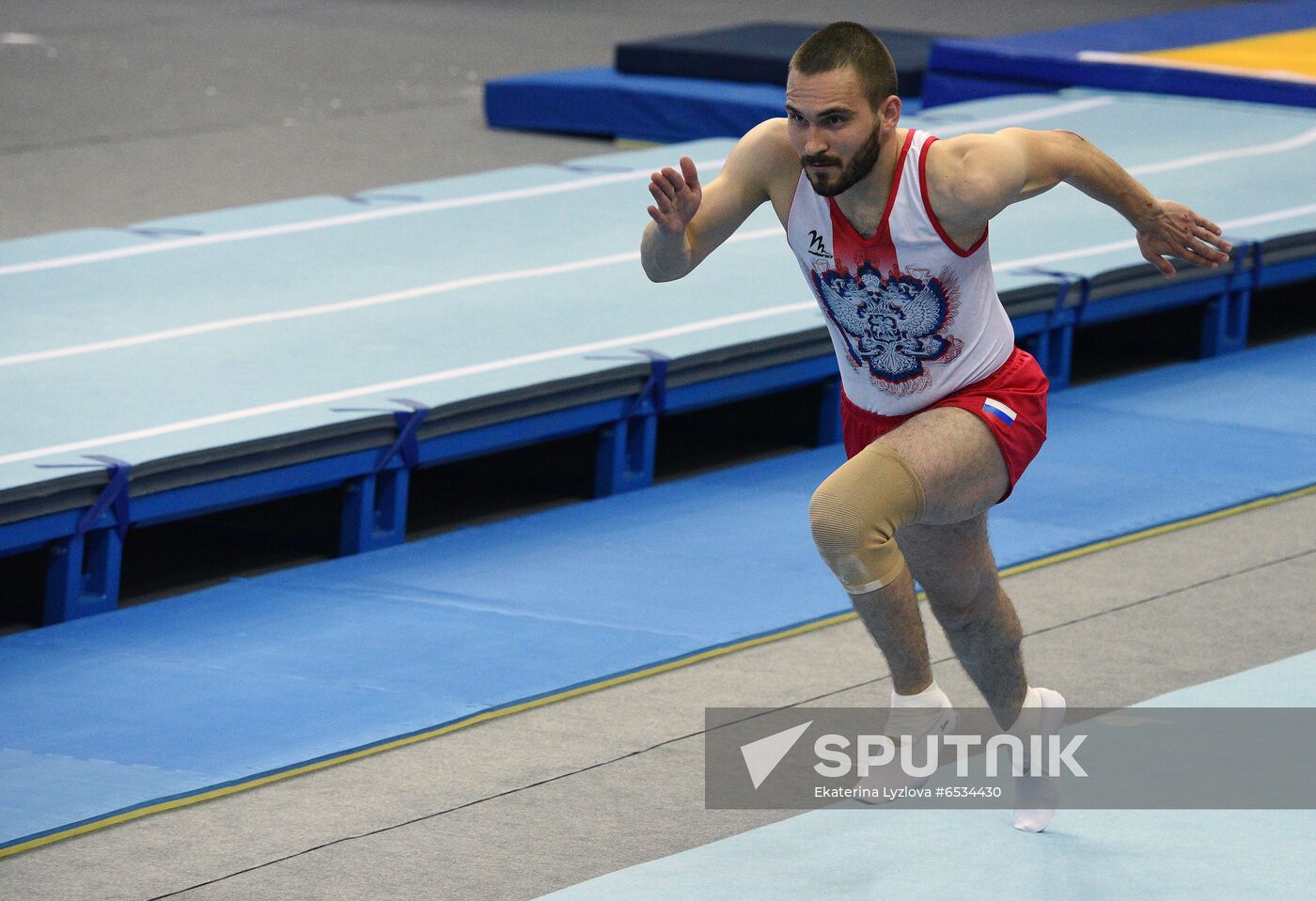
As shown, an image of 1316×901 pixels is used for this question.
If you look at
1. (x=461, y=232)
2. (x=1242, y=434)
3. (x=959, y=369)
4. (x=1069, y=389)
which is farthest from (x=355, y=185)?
(x=959, y=369)

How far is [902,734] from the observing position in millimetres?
3607

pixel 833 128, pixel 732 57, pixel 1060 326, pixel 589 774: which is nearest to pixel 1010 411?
pixel 833 128

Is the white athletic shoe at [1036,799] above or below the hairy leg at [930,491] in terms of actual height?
below

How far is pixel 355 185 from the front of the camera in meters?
10.9

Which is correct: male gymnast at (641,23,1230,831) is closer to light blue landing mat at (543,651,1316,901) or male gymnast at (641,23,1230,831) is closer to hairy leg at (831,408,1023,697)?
hairy leg at (831,408,1023,697)

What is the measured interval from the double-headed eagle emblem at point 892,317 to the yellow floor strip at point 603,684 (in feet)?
4.18

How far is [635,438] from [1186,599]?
1.74 metres

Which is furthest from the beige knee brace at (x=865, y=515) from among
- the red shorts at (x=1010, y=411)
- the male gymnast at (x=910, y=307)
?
the red shorts at (x=1010, y=411)

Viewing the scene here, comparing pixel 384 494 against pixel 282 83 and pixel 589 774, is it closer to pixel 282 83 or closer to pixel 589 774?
pixel 589 774

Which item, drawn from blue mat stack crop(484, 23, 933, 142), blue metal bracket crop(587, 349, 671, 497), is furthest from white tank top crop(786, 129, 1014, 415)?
blue mat stack crop(484, 23, 933, 142)

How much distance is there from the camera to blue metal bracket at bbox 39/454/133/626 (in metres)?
4.94

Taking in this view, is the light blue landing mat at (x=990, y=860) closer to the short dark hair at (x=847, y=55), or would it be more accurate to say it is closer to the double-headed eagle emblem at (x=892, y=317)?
the double-headed eagle emblem at (x=892, y=317)

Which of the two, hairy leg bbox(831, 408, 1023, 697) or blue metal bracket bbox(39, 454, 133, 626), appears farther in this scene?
blue metal bracket bbox(39, 454, 133, 626)

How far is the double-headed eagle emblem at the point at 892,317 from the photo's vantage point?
3576mm
